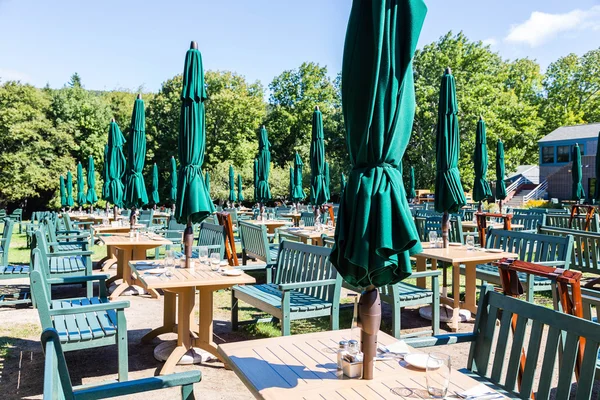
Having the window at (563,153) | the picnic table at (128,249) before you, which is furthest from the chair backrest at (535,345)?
the window at (563,153)

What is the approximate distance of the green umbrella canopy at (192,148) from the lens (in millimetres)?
5459

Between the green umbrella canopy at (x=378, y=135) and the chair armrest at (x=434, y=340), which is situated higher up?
the green umbrella canopy at (x=378, y=135)

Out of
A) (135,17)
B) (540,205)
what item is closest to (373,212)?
(135,17)

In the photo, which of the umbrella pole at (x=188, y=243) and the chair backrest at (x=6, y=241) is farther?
the chair backrest at (x=6, y=241)

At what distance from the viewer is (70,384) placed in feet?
6.68

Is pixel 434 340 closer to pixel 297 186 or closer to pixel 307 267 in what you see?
pixel 307 267

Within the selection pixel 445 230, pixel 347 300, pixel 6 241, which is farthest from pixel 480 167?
pixel 6 241

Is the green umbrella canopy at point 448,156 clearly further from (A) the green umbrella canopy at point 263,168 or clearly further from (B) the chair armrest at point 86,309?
(A) the green umbrella canopy at point 263,168

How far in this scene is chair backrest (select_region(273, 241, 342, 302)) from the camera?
15.8ft

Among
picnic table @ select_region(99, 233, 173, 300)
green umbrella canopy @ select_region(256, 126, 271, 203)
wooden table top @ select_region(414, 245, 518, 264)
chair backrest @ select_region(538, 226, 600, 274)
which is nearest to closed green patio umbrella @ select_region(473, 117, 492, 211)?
chair backrest @ select_region(538, 226, 600, 274)

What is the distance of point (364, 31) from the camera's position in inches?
87.4

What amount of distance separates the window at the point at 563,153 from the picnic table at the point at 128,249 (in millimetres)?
41378

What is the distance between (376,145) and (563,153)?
44749 mm

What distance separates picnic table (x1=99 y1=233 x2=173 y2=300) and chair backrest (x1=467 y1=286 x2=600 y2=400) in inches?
202
